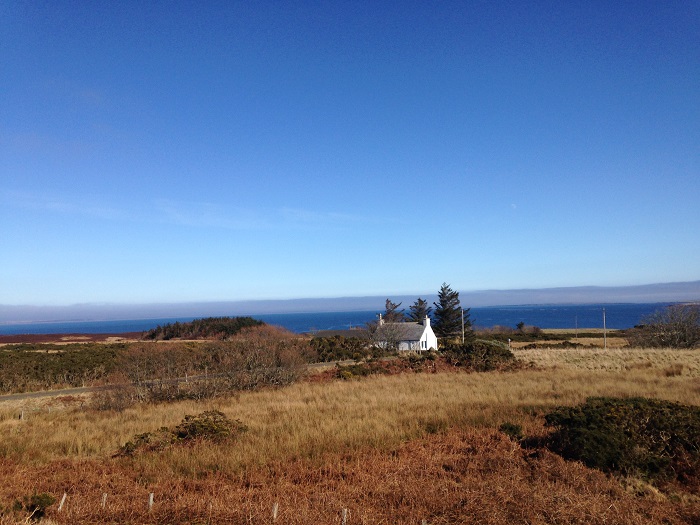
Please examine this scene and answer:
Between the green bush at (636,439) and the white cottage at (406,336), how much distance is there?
113 feet

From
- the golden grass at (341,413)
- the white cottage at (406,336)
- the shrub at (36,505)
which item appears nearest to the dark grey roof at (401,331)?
the white cottage at (406,336)

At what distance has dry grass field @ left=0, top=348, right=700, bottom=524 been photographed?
21.4 ft

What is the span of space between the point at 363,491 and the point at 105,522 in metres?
3.93

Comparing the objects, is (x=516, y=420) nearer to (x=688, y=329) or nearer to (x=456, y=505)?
(x=456, y=505)

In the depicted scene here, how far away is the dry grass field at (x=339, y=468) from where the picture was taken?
257 inches

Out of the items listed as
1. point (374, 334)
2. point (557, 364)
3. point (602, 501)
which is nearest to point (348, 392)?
point (602, 501)

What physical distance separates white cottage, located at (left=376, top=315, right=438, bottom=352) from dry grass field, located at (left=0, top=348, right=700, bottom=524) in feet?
92.0

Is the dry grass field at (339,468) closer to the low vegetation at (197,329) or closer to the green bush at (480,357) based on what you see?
the green bush at (480,357)

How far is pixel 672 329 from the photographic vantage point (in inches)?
1742

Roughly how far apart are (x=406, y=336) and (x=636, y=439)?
3887 cm

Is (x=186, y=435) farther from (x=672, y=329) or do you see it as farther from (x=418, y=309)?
(x=418, y=309)

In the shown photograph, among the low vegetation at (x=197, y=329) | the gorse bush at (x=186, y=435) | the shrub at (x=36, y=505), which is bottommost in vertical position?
the low vegetation at (x=197, y=329)

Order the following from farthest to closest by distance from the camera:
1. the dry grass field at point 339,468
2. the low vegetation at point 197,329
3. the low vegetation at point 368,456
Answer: the low vegetation at point 197,329 → the low vegetation at point 368,456 → the dry grass field at point 339,468

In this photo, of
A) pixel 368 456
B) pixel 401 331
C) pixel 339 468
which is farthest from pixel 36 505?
pixel 401 331
